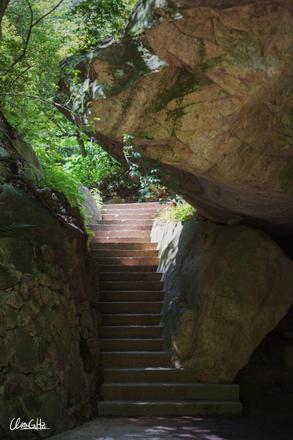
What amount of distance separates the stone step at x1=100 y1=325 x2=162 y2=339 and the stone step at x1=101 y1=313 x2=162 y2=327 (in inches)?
8.0

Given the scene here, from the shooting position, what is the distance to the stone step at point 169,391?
6.53m

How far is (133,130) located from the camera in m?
5.10

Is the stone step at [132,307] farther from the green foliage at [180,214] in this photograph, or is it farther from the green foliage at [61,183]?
the green foliage at [61,183]

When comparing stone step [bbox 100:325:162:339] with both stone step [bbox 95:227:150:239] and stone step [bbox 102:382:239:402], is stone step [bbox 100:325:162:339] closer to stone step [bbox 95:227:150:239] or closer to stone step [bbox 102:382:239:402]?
stone step [bbox 102:382:239:402]

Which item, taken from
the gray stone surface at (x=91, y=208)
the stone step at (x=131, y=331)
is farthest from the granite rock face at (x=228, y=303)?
the gray stone surface at (x=91, y=208)

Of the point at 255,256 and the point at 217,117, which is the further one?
the point at 255,256

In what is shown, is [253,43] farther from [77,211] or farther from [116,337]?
[116,337]

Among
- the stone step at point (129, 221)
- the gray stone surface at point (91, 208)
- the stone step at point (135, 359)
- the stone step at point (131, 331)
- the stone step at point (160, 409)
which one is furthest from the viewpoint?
the stone step at point (129, 221)

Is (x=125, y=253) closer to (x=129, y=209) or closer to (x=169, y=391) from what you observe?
(x=129, y=209)

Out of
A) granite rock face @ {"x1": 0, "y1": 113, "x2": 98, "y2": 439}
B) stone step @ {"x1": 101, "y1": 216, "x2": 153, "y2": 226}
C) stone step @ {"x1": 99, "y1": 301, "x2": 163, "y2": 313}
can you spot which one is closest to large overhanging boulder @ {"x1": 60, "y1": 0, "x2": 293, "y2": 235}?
granite rock face @ {"x1": 0, "y1": 113, "x2": 98, "y2": 439}

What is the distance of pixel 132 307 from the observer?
8.24 meters

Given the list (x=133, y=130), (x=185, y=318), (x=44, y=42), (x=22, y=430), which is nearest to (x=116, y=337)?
(x=185, y=318)

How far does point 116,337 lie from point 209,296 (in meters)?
1.65

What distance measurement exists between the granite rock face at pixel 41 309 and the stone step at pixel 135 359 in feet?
1.35
